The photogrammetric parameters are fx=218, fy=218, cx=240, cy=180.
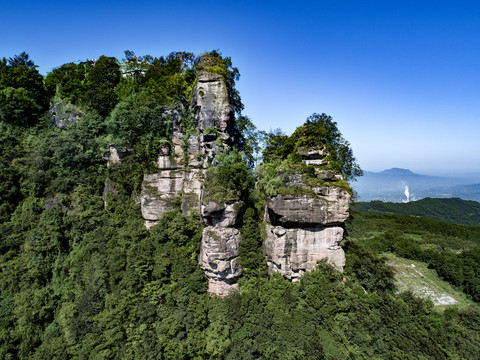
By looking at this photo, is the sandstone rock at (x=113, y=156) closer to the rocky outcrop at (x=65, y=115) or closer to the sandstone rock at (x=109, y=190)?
the sandstone rock at (x=109, y=190)

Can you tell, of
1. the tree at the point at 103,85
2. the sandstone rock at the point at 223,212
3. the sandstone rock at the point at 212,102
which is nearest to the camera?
the sandstone rock at the point at 223,212

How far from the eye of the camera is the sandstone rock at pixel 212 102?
2323 centimetres

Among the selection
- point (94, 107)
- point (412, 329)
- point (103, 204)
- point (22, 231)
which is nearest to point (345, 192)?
point (412, 329)

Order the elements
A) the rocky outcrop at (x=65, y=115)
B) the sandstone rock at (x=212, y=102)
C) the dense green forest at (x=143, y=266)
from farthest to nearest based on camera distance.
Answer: the rocky outcrop at (x=65, y=115)
the sandstone rock at (x=212, y=102)
the dense green forest at (x=143, y=266)

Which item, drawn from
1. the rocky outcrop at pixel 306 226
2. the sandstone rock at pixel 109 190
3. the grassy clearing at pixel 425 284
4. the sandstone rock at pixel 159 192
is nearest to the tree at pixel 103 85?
the sandstone rock at pixel 109 190

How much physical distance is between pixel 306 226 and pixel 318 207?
6.94ft

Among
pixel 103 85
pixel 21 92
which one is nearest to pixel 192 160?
pixel 103 85

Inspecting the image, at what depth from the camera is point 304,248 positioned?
19625mm

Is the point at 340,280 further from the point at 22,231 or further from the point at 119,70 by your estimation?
the point at 119,70

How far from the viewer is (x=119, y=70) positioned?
32344 mm

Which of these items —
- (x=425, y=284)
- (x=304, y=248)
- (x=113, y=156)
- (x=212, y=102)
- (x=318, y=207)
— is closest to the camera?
(x=318, y=207)

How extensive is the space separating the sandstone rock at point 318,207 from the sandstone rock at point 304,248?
104 centimetres

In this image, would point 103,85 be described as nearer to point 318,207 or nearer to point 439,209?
point 318,207

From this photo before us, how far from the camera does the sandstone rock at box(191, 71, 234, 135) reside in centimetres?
2323
